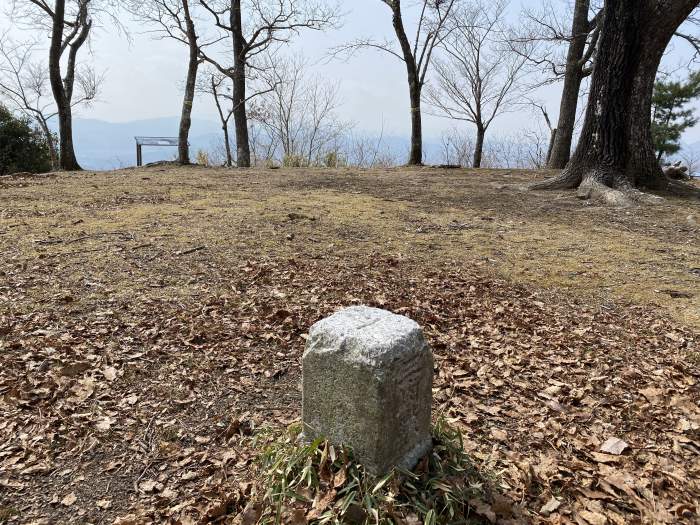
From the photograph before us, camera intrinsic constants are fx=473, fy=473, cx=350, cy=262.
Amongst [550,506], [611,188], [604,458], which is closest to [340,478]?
[550,506]

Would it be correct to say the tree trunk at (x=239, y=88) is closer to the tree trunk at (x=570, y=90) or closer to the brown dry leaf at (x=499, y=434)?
the tree trunk at (x=570, y=90)

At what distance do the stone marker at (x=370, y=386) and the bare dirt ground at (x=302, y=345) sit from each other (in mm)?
485

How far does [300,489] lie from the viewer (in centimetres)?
198

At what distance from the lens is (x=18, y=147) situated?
13.9 metres

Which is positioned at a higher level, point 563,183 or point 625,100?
point 625,100

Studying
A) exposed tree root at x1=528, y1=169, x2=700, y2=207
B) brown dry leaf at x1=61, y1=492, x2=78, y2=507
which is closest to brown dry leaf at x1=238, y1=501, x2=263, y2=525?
brown dry leaf at x1=61, y1=492, x2=78, y2=507

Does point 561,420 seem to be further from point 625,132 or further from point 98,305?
point 625,132

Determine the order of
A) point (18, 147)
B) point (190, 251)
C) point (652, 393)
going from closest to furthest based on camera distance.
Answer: point (652, 393)
point (190, 251)
point (18, 147)

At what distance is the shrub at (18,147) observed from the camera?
13.6m

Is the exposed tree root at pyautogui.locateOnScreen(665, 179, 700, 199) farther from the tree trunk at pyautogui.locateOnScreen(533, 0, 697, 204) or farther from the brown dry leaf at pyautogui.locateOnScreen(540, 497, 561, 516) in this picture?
the brown dry leaf at pyautogui.locateOnScreen(540, 497, 561, 516)

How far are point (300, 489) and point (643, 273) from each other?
164 inches

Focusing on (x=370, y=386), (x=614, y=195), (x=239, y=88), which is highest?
(x=239, y=88)

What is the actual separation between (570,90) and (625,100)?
513cm

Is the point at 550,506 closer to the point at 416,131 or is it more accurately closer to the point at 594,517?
the point at 594,517
